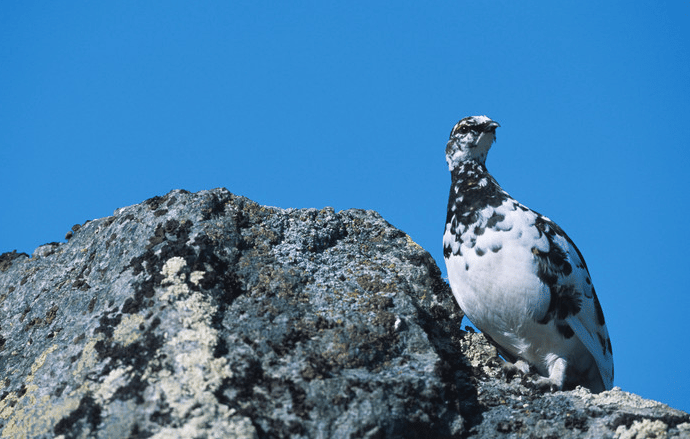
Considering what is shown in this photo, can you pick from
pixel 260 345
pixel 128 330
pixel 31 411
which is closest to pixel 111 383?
pixel 128 330

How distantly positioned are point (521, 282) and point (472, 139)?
148 cm

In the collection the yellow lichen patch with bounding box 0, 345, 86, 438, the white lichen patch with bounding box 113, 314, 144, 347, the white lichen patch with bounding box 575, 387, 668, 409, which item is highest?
the white lichen patch with bounding box 113, 314, 144, 347

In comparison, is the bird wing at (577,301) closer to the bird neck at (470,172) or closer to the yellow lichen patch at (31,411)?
the bird neck at (470,172)

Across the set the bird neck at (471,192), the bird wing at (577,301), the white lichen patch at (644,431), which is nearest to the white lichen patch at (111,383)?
the bird neck at (471,192)

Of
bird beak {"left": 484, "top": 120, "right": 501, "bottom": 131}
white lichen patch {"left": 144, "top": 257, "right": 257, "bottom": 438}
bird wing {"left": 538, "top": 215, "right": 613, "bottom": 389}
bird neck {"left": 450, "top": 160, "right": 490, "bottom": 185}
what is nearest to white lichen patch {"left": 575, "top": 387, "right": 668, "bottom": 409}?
bird wing {"left": 538, "top": 215, "right": 613, "bottom": 389}

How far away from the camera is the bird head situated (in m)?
6.31

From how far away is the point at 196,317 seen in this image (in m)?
4.73

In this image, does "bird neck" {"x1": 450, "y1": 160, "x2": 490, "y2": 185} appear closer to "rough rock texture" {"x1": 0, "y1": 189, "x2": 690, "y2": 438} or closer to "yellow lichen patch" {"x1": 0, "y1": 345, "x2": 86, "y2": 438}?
"rough rock texture" {"x1": 0, "y1": 189, "x2": 690, "y2": 438}

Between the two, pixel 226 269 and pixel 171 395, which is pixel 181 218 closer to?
pixel 226 269

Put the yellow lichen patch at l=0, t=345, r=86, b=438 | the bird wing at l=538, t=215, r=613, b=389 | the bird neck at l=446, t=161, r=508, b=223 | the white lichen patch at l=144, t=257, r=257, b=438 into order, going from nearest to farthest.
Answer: the white lichen patch at l=144, t=257, r=257, b=438 → the yellow lichen patch at l=0, t=345, r=86, b=438 → the bird wing at l=538, t=215, r=613, b=389 → the bird neck at l=446, t=161, r=508, b=223

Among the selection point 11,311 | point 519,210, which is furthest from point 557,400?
point 11,311

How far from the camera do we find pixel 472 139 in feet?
20.7

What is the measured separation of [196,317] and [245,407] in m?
0.82

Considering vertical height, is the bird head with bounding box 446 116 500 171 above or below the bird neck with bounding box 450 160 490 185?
above
